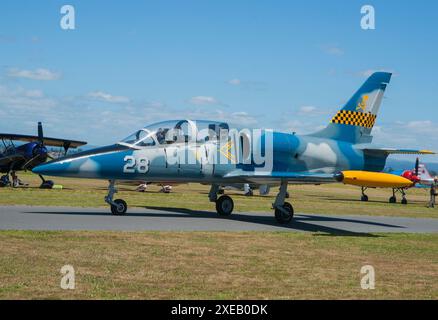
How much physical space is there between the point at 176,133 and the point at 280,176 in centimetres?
374

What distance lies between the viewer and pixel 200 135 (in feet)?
63.4

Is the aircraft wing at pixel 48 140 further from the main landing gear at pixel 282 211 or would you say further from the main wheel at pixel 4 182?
the main landing gear at pixel 282 211

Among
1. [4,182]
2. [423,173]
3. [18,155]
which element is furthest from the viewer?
[423,173]

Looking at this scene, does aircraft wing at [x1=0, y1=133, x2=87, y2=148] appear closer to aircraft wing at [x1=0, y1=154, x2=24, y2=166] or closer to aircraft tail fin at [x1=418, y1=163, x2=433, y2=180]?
aircraft wing at [x1=0, y1=154, x2=24, y2=166]

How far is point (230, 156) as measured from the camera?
19.8 meters

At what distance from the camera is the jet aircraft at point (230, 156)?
59.7 feet

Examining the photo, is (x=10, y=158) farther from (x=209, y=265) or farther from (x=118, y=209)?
(x=209, y=265)

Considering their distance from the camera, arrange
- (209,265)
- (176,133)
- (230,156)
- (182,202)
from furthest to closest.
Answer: (182,202)
(230,156)
(176,133)
(209,265)

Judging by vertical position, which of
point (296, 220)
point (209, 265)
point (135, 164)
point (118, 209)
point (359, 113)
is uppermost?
point (359, 113)

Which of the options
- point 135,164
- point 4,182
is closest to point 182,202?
point 135,164

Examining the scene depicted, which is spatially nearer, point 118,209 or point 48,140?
point 118,209

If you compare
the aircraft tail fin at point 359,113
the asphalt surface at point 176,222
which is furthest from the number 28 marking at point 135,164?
the aircraft tail fin at point 359,113

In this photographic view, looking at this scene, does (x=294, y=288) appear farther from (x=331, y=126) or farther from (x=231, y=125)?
(x=331, y=126)
